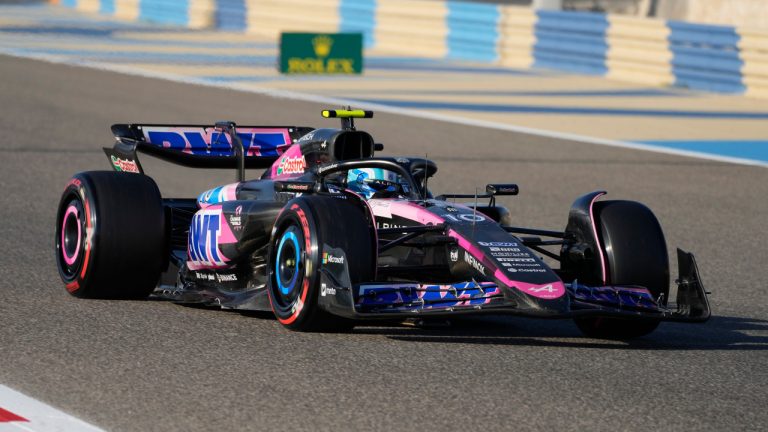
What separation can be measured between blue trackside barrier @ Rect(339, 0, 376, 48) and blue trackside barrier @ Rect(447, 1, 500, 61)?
2214 mm

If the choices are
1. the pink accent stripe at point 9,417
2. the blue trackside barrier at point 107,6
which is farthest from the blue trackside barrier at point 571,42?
the pink accent stripe at point 9,417

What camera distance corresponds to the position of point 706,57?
Answer: 22.3m

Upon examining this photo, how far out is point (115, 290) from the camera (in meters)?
7.86

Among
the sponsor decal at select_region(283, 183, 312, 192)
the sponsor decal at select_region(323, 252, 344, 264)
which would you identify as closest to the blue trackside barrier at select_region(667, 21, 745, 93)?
the sponsor decal at select_region(283, 183, 312, 192)

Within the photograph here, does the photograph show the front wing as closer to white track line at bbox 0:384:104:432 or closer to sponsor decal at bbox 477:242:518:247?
sponsor decal at bbox 477:242:518:247

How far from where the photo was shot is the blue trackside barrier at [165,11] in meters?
33.7

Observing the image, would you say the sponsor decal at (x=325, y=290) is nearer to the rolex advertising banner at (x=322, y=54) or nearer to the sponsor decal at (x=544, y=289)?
the sponsor decal at (x=544, y=289)

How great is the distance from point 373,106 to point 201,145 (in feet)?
35.6

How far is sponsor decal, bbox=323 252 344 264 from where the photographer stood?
262 inches

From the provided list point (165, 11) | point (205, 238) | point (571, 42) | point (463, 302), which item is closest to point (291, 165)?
point (205, 238)

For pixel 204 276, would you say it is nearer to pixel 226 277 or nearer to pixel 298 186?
pixel 226 277

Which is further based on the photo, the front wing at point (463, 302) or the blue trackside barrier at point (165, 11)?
the blue trackside barrier at point (165, 11)

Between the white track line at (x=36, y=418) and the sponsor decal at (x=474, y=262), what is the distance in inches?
86.6

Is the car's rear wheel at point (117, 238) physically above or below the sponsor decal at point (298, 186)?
below
